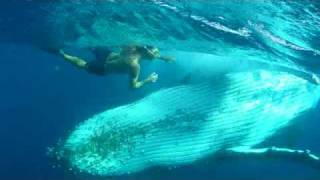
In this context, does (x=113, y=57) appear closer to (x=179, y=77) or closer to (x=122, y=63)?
(x=122, y=63)

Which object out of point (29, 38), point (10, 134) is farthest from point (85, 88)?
point (29, 38)

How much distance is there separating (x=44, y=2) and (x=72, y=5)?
84cm

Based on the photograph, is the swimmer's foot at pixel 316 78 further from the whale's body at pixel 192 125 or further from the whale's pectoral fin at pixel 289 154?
the whale's pectoral fin at pixel 289 154

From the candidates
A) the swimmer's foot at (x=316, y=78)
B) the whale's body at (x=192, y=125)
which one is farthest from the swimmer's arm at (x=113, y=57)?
the swimmer's foot at (x=316, y=78)

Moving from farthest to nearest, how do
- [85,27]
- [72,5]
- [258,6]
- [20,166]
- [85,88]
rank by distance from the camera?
[85,88]
[20,166]
[85,27]
[72,5]
[258,6]

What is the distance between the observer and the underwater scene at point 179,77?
12.6 meters

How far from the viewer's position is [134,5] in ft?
39.7

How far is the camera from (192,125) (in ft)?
55.9

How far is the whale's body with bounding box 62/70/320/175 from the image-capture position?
55.2ft

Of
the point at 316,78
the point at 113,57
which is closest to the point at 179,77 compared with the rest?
the point at 316,78

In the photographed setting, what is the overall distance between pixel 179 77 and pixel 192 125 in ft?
12.0

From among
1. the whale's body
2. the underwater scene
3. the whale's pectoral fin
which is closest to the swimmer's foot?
the underwater scene

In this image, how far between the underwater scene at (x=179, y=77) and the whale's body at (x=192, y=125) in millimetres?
44

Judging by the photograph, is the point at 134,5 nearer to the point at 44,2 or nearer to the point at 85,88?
the point at 44,2
